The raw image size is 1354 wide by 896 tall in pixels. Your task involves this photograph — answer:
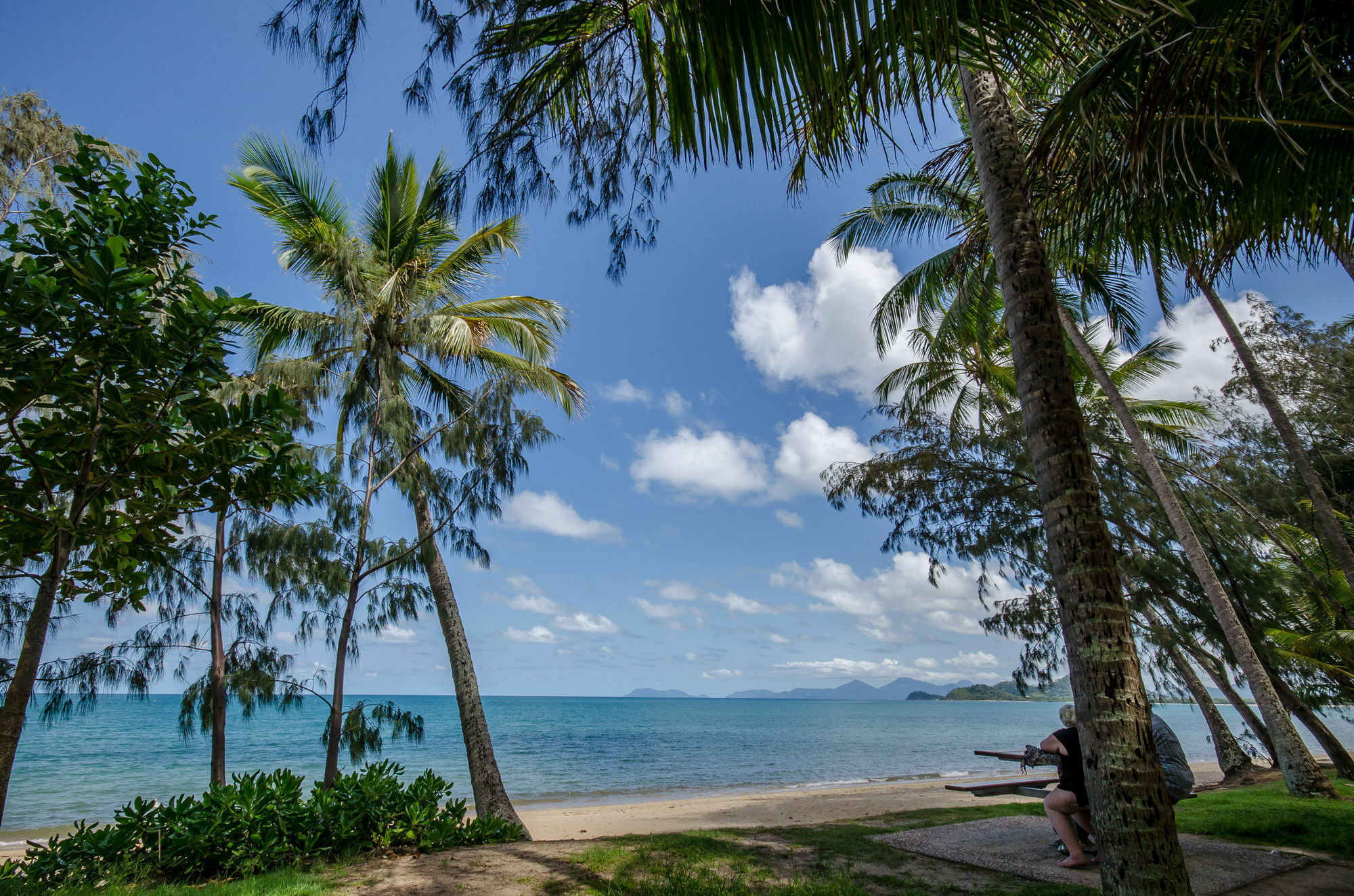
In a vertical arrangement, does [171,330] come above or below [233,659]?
above

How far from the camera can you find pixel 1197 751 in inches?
1474

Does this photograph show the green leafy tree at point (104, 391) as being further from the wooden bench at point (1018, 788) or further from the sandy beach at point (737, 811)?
the wooden bench at point (1018, 788)

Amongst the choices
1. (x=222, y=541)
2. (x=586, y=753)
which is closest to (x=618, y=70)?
(x=222, y=541)

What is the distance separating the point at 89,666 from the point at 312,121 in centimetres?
680

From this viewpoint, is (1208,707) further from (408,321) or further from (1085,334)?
(408,321)

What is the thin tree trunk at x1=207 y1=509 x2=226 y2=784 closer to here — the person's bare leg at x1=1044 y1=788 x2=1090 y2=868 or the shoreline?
the shoreline

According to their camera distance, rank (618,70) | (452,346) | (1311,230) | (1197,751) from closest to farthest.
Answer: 1. (618,70)
2. (1311,230)
3. (452,346)
4. (1197,751)

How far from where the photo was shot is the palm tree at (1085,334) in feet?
27.5

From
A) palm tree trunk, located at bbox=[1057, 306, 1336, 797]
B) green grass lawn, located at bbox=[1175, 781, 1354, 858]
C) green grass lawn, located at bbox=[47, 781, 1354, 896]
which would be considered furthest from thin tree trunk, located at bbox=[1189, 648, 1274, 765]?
green grass lawn, located at bbox=[47, 781, 1354, 896]

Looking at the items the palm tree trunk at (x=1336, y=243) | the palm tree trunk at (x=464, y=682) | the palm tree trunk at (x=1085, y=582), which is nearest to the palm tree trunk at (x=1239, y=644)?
the palm tree trunk at (x=1336, y=243)

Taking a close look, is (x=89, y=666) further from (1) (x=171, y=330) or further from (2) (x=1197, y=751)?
(2) (x=1197, y=751)

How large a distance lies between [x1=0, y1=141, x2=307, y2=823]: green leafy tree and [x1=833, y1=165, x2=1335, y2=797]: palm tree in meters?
5.64

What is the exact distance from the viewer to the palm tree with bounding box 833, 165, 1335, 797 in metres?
8.38

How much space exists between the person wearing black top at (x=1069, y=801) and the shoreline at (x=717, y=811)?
15.3 feet
